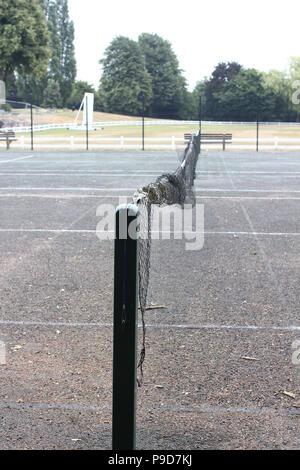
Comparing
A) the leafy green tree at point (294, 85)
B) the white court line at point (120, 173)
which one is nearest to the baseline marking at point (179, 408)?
the white court line at point (120, 173)

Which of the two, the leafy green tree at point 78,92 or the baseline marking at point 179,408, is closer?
the baseline marking at point 179,408

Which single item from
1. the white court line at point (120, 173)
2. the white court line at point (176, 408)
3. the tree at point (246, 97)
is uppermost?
the tree at point (246, 97)

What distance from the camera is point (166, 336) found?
5836 millimetres

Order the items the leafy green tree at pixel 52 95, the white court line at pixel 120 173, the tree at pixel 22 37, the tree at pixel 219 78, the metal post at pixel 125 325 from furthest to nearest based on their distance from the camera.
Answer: the tree at pixel 219 78 < the leafy green tree at pixel 52 95 < the tree at pixel 22 37 < the white court line at pixel 120 173 < the metal post at pixel 125 325

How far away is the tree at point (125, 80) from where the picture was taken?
329 feet

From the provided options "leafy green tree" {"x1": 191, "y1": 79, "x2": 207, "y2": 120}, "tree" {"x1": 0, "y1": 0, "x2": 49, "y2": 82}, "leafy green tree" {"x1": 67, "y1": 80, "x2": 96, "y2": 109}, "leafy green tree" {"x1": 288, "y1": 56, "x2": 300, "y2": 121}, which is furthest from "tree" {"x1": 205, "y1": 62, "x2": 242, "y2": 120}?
"tree" {"x1": 0, "y1": 0, "x2": 49, "y2": 82}

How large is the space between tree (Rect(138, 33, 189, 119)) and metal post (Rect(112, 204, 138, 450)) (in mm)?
93038

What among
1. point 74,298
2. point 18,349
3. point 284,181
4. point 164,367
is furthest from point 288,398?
point 284,181

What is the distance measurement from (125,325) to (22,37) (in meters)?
68.4

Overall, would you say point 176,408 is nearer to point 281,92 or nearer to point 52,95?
point 281,92

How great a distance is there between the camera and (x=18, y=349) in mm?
5480

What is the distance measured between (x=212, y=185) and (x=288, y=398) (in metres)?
14.4

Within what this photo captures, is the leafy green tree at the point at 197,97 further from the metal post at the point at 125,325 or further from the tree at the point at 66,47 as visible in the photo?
the metal post at the point at 125,325

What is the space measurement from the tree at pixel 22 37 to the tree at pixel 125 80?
31.0 meters
